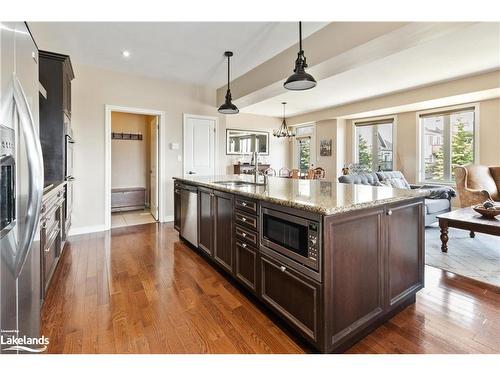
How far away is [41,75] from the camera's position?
9.55 feet

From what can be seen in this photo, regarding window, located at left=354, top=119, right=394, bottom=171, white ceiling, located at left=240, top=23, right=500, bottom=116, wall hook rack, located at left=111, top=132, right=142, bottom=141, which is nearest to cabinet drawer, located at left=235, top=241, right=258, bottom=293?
white ceiling, located at left=240, top=23, right=500, bottom=116

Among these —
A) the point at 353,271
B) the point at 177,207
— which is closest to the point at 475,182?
the point at 353,271

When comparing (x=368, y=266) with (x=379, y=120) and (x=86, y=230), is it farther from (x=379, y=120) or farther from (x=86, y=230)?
(x=379, y=120)

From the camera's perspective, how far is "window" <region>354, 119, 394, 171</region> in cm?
713

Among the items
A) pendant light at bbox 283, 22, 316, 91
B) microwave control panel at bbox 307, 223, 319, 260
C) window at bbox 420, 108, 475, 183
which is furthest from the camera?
window at bbox 420, 108, 475, 183

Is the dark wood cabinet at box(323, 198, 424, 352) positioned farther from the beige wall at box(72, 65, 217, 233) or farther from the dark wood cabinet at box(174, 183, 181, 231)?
the beige wall at box(72, 65, 217, 233)

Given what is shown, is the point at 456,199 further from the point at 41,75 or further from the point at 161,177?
the point at 41,75

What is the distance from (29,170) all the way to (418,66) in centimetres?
520

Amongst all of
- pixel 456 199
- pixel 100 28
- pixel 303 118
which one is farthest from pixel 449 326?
pixel 303 118

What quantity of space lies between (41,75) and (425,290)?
171 inches

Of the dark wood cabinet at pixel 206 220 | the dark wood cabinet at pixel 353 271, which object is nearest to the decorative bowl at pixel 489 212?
the dark wood cabinet at pixel 353 271

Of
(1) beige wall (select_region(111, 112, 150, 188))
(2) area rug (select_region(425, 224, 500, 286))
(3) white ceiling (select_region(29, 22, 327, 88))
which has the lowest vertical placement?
(2) area rug (select_region(425, 224, 500, 286))

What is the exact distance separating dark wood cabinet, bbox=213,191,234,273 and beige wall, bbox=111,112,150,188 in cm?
456
